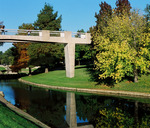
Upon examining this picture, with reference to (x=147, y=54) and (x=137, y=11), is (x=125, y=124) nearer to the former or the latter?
(x=147, y=54)

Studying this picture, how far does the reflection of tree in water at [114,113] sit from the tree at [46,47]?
29.8 meters

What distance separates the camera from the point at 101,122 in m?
15.6

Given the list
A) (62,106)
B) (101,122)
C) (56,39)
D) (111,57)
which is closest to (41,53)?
(56,39)

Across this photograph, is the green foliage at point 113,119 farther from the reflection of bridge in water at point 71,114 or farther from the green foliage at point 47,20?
the green foliage at point 47,20

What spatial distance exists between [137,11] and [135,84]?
1062cm

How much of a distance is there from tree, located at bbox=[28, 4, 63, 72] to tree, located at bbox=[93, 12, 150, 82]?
78.0 feet

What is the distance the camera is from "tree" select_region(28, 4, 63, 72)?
51338 mm

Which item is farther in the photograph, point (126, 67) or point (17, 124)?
point (126, 67)

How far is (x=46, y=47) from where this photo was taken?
2041 inches

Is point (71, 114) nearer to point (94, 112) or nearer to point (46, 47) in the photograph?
point (94, 112)

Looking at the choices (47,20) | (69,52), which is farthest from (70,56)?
(47,20)

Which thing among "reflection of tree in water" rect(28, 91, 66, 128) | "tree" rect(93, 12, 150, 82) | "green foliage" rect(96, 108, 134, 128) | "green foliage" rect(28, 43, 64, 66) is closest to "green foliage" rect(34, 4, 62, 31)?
"green foliage" rect(28, 43, 64, 66)

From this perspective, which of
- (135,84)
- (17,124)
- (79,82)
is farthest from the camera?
(79,82)

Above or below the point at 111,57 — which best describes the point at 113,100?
below
